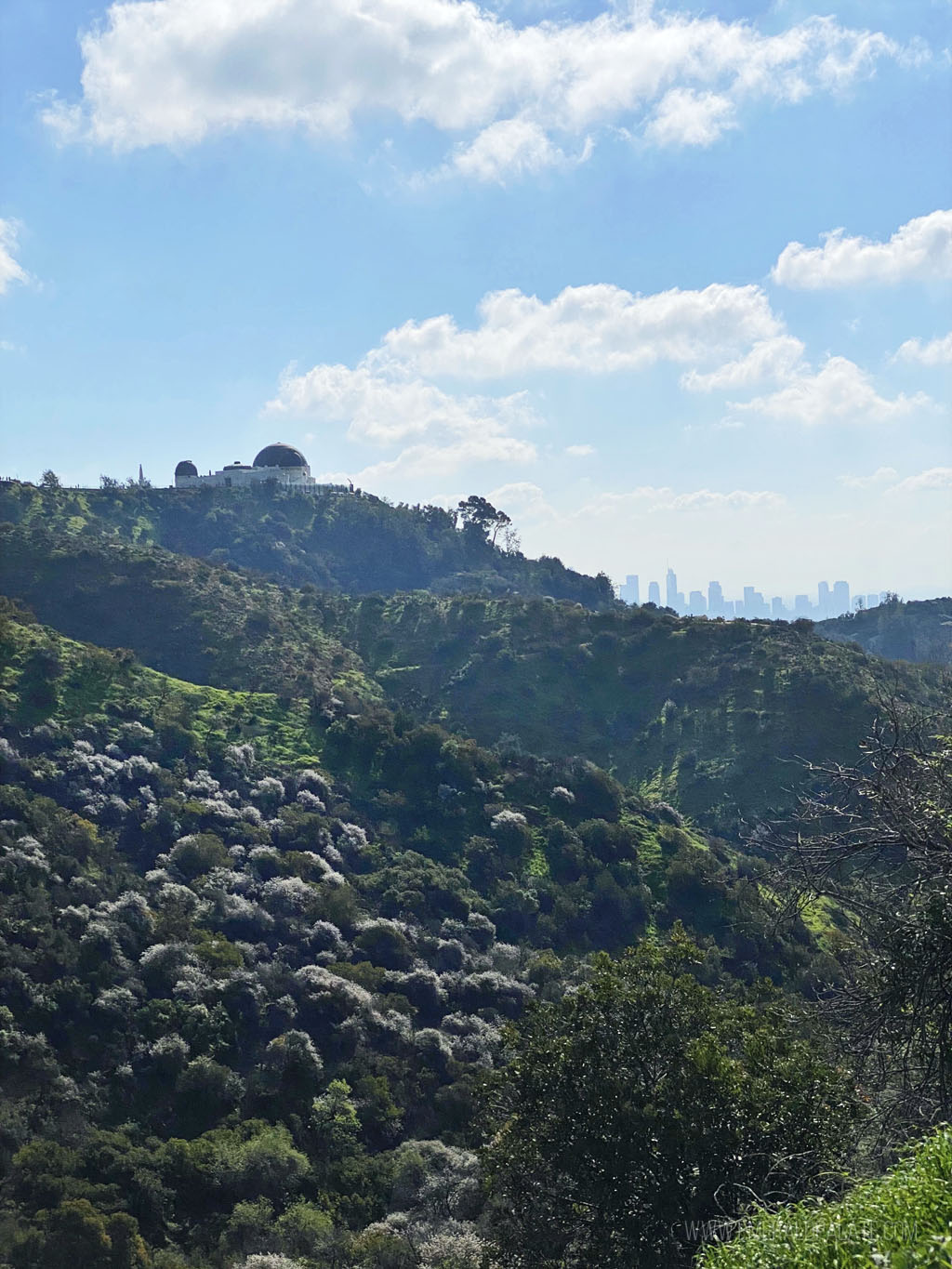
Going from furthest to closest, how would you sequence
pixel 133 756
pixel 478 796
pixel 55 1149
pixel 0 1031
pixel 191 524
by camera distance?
1. pixel 191 524
2. pixel 478 796
3. pixel 133 756
4. pixel 0 1031
5. pixel 55 1149

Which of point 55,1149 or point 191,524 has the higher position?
point 191,524

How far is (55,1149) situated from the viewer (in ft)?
57.3

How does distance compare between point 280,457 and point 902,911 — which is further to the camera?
point 280,457

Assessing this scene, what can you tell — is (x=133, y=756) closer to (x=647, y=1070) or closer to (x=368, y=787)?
(x=368, y=787)

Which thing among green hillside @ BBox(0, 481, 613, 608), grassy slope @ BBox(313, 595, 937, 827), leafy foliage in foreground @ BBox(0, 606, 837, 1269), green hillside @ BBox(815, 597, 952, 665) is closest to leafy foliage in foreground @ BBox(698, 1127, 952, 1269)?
leafy foliage in foreground @ BBox(0, 606, 837, 1269)

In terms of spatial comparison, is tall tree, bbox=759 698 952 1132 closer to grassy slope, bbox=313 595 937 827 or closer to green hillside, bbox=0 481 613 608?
grassy slope, bbox=313 595 937 827

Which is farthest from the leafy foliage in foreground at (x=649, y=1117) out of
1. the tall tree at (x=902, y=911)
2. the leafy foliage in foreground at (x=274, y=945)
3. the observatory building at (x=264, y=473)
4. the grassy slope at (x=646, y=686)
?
the observatory building at (x=264, y=473)

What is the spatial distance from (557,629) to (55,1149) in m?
49.3

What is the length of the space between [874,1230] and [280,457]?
108 metres

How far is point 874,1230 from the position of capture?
4.90 metres

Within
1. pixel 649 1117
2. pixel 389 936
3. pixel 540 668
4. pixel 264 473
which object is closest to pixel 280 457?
pixel 264 473

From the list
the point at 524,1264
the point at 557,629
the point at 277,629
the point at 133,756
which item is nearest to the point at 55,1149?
the point at 524,1264

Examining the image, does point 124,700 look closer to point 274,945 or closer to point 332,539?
point 274,945

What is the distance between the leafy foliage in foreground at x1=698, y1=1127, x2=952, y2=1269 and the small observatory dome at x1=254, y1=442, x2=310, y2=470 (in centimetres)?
10706
